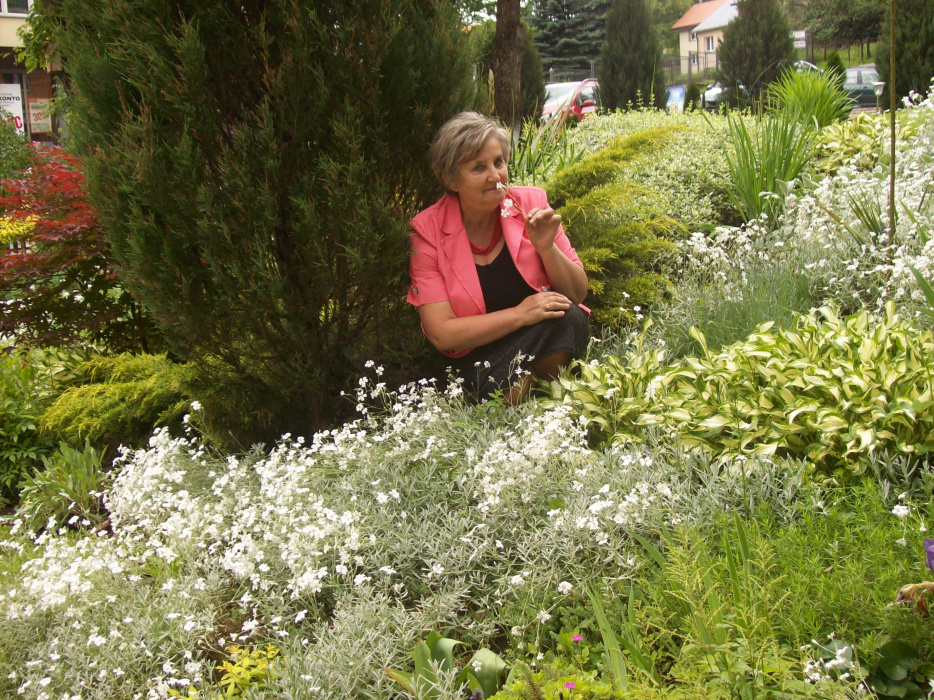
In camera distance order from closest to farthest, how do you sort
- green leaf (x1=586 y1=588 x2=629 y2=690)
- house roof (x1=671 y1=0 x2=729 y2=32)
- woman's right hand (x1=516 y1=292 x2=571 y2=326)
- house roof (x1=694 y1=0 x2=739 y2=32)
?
green leaf (x1=586 y1=588 x2=629 y2=690), woman's right hand (x1=516 y1=292 x2=571 y2=326), house roof (x1=694 y1=0 x2=739 y2=32), house roof (x1=671 y1=0 x2=729 y2=32)

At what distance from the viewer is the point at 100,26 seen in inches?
136

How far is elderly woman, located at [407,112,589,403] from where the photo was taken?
350 centimetres

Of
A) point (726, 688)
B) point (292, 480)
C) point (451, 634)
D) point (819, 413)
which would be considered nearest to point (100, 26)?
point (292, 480)

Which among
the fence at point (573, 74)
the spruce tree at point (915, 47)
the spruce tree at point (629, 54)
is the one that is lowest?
the spruce tree at point (915, 47)

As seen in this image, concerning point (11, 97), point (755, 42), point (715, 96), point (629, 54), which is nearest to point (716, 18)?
point (715, 96)

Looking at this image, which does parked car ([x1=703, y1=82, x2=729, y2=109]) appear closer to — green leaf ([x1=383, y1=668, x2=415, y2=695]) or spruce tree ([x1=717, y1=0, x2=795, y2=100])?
spruce tree ([x1=717, y1=0, x2=795, y2=100])

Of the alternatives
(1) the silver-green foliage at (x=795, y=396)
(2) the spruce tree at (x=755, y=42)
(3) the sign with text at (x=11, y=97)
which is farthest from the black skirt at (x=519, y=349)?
(3) the sign with text at (x=11, y=97)

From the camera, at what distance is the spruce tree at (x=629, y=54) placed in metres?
20.2

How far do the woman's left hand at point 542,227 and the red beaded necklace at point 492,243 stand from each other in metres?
0.30

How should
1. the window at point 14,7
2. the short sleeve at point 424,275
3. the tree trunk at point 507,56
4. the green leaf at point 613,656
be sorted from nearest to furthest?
the green leaf at point 613,656 → the short sleeve at point 424,275 → the tree trunk at point 507,56 → the window at point 14,7

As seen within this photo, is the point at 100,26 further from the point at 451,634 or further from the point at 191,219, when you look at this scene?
the point at 451,634

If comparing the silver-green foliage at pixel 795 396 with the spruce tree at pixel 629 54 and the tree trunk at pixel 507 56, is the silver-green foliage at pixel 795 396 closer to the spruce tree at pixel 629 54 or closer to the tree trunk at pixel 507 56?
the tree trunk at pixel 507 56

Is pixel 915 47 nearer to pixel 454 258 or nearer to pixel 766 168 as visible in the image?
pixel 766 168

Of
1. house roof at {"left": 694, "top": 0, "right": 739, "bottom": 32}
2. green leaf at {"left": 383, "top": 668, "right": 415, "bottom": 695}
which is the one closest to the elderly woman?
green leaf at {"left": 383, "top": 668, "right": 415, "bottom": 695}
